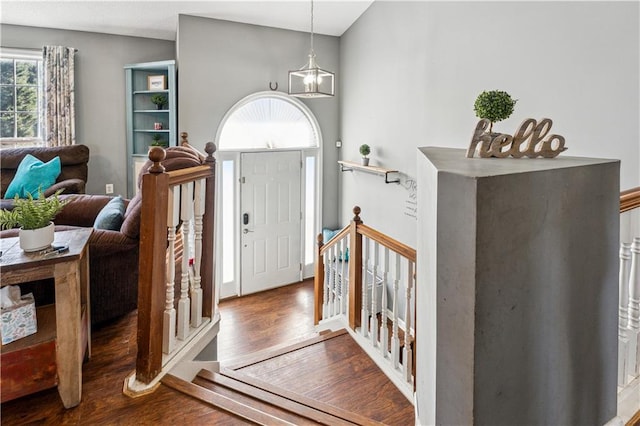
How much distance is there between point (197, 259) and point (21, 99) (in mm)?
4665

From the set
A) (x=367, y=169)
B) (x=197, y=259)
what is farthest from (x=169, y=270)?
(x=367, y=169)

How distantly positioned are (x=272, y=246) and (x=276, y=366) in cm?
309

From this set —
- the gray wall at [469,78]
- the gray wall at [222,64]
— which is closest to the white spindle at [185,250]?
the gray wall at [469,78]

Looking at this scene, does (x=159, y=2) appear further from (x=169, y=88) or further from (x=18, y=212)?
(x=18, y=212)

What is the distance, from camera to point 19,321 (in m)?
1.68

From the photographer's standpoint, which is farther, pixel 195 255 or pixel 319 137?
pixel 319 137

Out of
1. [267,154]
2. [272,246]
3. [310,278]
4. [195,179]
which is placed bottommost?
[310,278]

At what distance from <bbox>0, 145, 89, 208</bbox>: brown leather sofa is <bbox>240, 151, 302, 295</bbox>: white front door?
195 centimetres

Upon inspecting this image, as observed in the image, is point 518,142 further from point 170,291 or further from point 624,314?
point 170,291

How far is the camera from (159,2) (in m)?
4.52

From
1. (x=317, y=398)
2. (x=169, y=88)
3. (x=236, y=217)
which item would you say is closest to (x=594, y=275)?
(x=317, y=398)

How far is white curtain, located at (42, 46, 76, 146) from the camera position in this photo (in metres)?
5.12

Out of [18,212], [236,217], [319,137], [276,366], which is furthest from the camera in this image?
[319,137]

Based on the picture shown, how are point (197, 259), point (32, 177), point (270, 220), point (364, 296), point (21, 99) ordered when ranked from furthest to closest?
point (270, 220) → point (21, 99) → point (32, 177) → point (364, 296) → point (197, 259)
